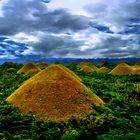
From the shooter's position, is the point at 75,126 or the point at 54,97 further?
the point at 54,97

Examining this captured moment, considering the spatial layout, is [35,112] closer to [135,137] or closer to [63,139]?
[63,139]

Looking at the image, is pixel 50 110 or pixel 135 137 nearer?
pixel 135 137

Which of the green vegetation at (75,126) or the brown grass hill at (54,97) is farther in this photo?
the brown grass hill at (54,97)

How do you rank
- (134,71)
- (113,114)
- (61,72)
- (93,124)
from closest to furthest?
(93,124) < (113,114) < (61,72) < (134,71)

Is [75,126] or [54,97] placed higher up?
[54,97]

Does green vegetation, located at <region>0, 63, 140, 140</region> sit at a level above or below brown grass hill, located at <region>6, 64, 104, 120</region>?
below

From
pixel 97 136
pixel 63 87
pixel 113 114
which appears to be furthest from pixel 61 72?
pixel 97 136

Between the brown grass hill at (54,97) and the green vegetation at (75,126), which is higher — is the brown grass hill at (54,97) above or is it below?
above

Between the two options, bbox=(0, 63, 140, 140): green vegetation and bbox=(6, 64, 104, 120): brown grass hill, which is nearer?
bbox=(0, 63, 140, 140): green vegetation
